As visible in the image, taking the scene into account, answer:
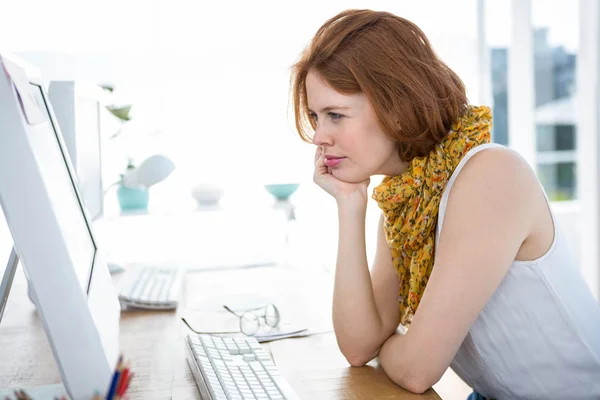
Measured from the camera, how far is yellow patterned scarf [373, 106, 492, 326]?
1.25 metres

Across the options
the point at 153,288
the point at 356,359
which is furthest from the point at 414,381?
the point at 153,288

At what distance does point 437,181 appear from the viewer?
1.26 metres

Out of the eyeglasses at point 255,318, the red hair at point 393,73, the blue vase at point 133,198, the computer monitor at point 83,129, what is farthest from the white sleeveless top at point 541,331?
the blue vase at point 133,198

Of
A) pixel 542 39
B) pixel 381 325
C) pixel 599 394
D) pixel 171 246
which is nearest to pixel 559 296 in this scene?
A: pixel 599 394

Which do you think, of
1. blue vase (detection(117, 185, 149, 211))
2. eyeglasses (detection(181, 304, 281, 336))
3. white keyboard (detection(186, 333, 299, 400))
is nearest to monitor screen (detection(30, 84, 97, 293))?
white keyboard (detection(186, 333, 299, 400))

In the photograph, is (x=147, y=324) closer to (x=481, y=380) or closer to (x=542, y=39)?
(x=481, y=380)

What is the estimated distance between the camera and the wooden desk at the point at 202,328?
1030 millimetres

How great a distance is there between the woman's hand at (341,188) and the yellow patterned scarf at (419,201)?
0.03 meters

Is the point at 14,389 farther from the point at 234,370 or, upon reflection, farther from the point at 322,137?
the point at 322,137

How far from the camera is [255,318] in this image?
4.48ft

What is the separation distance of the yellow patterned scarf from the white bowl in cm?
183

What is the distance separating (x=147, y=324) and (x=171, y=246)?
179cm

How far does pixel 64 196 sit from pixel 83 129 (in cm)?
92

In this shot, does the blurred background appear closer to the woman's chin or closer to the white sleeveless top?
the woman's chin
